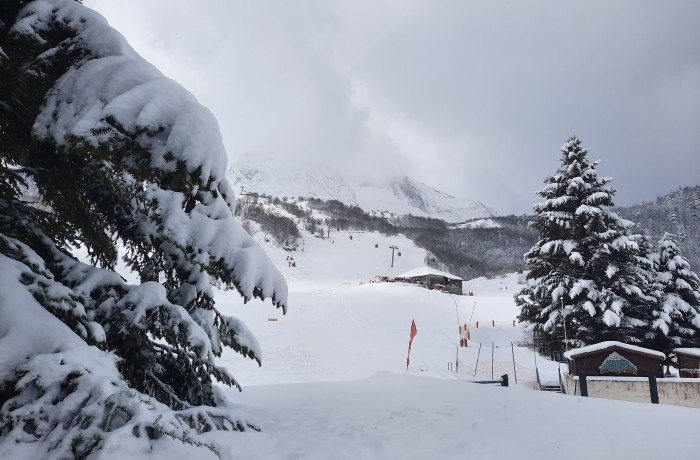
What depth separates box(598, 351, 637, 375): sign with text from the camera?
40.4 feet

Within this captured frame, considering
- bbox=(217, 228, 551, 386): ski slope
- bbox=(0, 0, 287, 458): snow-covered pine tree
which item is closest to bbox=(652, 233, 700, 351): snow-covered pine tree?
bbox=(217, 228, 551, 386): ski slope

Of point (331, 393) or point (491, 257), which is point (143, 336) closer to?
point (331, 393)

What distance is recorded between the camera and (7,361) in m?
2.05

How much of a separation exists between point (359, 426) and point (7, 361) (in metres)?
3.40

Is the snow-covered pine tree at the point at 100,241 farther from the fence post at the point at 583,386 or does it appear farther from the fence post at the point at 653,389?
the fence post at the point at 583,386

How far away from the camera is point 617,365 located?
40.6ft

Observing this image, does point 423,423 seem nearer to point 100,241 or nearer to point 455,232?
point 100,241

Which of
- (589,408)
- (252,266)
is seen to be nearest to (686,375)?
(589,408)

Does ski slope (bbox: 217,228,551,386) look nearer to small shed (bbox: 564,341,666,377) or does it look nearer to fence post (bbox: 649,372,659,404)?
small shed (bbox: 564,341,666,377)

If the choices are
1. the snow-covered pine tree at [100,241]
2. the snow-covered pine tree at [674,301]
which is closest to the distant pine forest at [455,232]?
the snow-covered pine tree at [674,301]

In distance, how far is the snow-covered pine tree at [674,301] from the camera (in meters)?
18.6

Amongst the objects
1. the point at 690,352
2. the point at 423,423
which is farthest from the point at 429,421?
the point at 690,352

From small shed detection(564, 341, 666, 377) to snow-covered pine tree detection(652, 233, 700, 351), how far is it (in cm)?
733

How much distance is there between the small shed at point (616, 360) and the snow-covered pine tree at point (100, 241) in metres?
12.3
